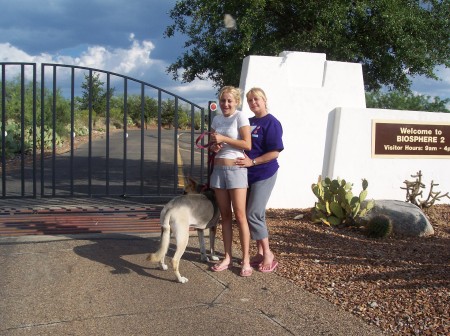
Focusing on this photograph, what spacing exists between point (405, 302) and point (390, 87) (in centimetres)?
848

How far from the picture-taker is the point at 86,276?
512 cm

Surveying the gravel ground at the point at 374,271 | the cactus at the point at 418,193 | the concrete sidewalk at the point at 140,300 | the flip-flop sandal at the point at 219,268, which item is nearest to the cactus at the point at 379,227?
the gravel ground at the point at 374,271

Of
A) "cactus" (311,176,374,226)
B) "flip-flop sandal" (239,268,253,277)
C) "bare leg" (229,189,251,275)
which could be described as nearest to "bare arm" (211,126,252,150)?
"bare leg" (229,189,251,275)

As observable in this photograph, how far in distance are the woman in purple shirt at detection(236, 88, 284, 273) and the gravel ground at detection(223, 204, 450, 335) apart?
2.30 feet

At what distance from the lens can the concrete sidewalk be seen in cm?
398

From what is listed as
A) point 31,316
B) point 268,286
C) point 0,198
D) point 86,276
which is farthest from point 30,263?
point 0,198

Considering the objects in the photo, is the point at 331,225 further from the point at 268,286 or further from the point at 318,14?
the point at 318,14

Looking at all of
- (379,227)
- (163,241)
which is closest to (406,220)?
(379,227)

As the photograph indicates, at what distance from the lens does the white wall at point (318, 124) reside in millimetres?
8742

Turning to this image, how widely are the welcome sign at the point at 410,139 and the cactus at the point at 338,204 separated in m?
1.61

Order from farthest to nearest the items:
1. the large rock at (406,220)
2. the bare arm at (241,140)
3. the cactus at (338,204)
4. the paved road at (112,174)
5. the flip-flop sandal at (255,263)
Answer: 1. the paved road at (112,174)
2. the cactus at (338,204)
3. the large rock at (406,220)
4. the flip-flop sandal at (255,263)
5. the bare arm at (241,140)

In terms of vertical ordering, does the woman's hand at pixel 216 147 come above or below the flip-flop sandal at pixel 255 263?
above

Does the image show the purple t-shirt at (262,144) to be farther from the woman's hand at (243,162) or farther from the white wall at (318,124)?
the white wall at (318,124)

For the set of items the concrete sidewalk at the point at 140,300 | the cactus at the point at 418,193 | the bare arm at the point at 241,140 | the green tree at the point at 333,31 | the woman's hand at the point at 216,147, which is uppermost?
the green tree at the point at 333,31
